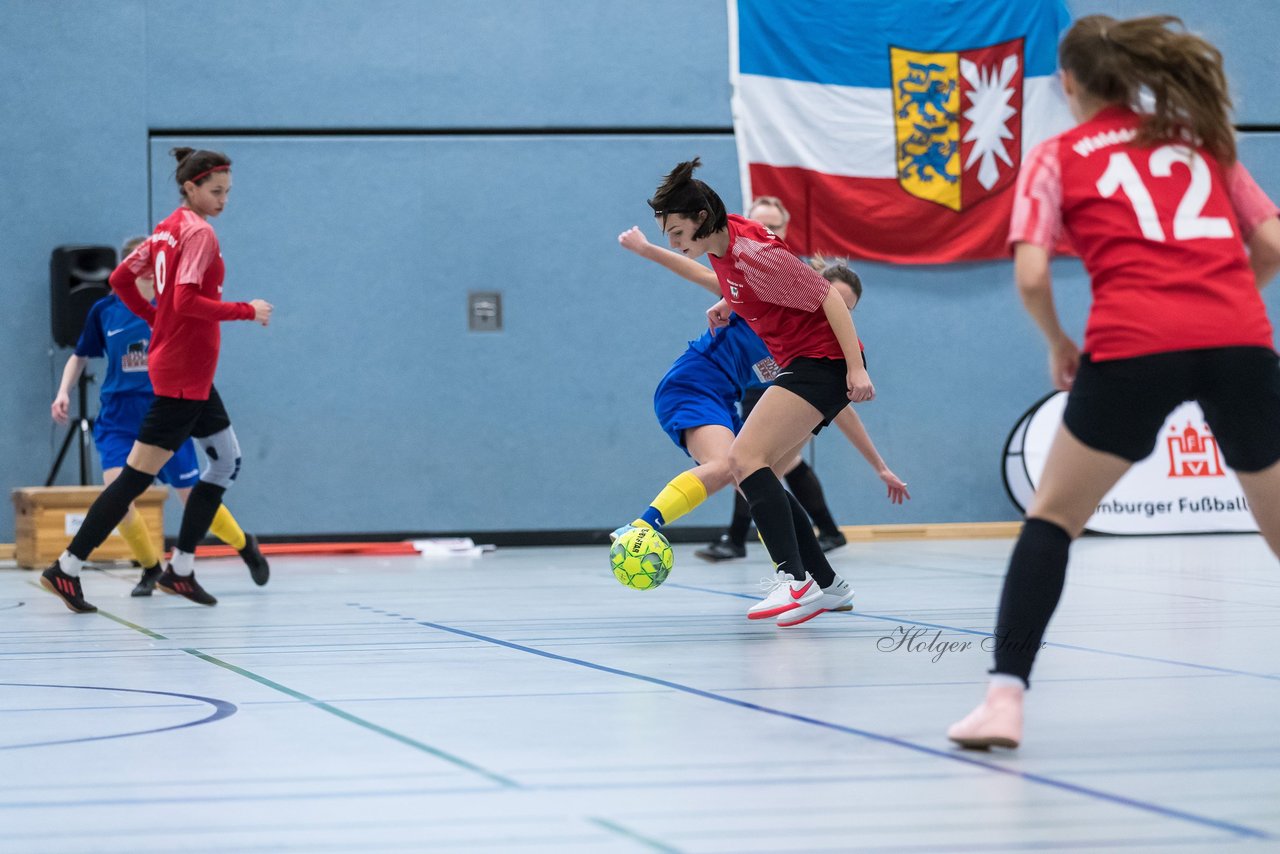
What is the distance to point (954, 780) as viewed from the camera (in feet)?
8.20

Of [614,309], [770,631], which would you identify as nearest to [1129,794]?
[770,631]

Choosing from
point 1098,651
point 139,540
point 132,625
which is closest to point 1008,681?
point 1098,651

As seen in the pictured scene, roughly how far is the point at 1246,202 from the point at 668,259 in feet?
8.85

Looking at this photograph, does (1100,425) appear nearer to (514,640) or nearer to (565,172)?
(514,640)

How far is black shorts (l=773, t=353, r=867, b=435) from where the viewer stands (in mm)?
4883

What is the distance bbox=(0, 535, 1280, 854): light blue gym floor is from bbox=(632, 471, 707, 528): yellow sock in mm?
365

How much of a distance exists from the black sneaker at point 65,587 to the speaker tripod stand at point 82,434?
3693mm

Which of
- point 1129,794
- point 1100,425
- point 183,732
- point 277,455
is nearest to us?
point 1129,794

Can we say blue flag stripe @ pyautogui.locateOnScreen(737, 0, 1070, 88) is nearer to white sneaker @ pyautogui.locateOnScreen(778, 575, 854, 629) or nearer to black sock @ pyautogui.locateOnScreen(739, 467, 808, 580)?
white sneaker @ pyautogui.locateOnScreen(778, 575, 854, 629)

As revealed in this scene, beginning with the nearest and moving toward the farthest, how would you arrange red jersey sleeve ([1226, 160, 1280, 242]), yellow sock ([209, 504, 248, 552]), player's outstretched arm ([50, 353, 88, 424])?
red jersey sleeve ([1226, 160, 1280, 242])
yellow sock ([209, 504, 248, 552])
player's outstretched arm ([50, 353, 88, 424])

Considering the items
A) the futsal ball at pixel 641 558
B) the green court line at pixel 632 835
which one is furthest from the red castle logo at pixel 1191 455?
the green court line at pixel 632 835

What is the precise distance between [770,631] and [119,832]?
9.68 feet

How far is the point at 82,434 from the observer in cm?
937

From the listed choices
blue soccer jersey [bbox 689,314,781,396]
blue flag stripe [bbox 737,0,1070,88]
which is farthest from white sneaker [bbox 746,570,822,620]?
blue flag stripe [bbox 737,0,1070,88]
